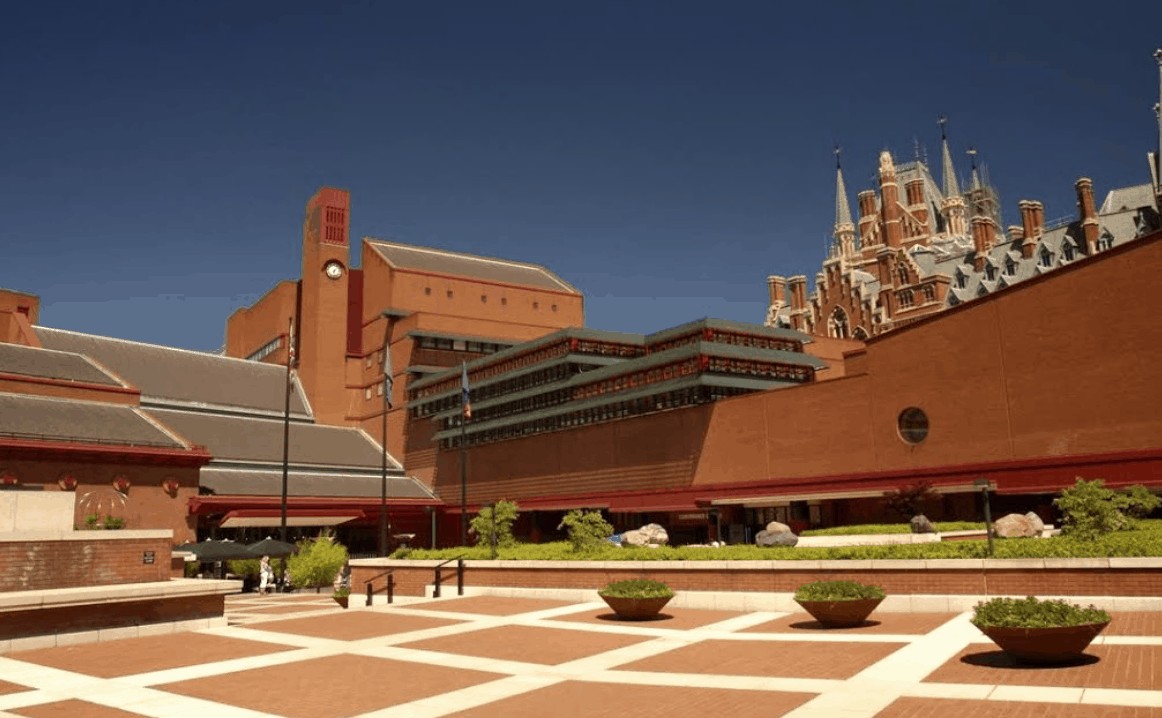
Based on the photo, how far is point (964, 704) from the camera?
10.5 m

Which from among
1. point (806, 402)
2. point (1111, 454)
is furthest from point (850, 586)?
point (806, 402)

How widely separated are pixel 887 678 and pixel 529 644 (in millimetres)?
7308

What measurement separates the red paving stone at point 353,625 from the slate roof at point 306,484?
3369 cm

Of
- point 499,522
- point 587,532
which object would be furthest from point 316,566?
point 587,532

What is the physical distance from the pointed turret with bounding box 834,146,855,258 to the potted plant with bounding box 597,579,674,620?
11047cm

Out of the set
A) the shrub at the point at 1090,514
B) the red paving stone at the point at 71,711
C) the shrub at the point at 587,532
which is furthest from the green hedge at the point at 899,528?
the red paving stone at the point at 71,711

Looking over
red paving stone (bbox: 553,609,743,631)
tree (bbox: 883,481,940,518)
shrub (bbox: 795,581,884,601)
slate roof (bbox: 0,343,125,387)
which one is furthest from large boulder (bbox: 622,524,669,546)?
slate roof (bbox: 0,343,125,387)

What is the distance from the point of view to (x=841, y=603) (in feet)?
56.6

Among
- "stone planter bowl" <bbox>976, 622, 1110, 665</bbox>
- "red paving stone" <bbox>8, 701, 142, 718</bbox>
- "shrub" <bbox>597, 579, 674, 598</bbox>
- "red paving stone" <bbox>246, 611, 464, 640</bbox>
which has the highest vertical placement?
"shrub" <bbox>597, 579, 674, 598</bbox>

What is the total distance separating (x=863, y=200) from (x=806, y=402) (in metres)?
80.5

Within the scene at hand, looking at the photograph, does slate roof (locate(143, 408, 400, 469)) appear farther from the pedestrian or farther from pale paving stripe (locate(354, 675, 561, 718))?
pale paving stripe (locate(354, 675, 561, 718))

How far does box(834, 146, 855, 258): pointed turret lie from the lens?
12538 cm

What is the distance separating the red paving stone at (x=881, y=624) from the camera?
55.4 ft

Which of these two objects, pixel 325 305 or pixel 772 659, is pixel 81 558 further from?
pixel 325 305
